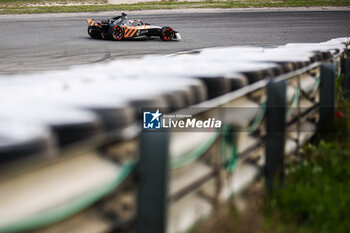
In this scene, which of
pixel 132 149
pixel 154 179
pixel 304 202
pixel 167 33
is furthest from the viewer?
pixel 167 33

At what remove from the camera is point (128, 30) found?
15.9m

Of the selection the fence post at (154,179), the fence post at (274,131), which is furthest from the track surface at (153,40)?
the fence post at (154,179)

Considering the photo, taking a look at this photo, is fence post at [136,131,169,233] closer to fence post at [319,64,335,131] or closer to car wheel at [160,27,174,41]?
fence post at [319,64,335,131]

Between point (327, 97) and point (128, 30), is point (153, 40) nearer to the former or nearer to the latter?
point (128, 30)

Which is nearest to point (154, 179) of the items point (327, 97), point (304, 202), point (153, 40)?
point (304, 202)

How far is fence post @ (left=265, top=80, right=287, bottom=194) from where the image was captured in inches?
115

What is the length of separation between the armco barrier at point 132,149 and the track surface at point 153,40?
308 inches

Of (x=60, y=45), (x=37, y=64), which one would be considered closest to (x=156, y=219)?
(x=37, y=64)

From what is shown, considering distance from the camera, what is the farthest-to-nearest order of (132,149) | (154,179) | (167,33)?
(167,33), (132,149), (154,179)

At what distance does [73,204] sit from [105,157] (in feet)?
0.71

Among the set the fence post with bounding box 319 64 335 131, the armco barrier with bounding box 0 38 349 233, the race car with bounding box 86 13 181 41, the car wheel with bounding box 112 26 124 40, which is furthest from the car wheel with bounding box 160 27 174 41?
the armco barrier with bounding box 0 38 349 233

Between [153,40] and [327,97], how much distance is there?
40.9ft

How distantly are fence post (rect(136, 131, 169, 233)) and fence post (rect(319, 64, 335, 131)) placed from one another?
283cm

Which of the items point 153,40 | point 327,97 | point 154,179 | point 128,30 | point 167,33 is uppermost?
point 154,179
